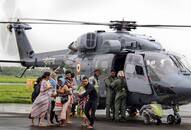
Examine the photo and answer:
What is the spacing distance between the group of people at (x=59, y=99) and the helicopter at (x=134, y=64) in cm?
263

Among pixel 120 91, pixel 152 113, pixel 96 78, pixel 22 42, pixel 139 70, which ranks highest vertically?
pixel 22 42

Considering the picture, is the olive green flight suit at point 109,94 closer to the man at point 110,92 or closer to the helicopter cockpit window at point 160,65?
the man at point 110,92

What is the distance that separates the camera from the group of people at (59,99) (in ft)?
46.9

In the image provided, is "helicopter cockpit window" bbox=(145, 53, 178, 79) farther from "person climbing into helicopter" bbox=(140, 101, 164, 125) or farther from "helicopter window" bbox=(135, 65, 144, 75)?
"person climbing into helicopter" bbox=(140, 101, 164, 125)

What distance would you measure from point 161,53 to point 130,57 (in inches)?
44.6

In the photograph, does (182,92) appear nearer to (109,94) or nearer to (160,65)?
(160,65)

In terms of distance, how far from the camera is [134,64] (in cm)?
1734

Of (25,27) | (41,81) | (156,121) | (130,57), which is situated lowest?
(156,121)

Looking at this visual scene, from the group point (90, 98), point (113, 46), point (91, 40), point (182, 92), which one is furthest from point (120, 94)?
point (91, 40)

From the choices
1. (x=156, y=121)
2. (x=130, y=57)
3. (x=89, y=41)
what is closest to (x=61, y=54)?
(x=89, y=41)

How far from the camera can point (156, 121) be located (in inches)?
660

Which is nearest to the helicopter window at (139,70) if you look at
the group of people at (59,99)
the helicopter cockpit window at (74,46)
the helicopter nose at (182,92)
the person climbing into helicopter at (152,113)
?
the person climbing into helicopter at (152,113)

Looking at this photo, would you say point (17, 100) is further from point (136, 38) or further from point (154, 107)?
point (154, 107)

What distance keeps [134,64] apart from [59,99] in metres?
3.45
